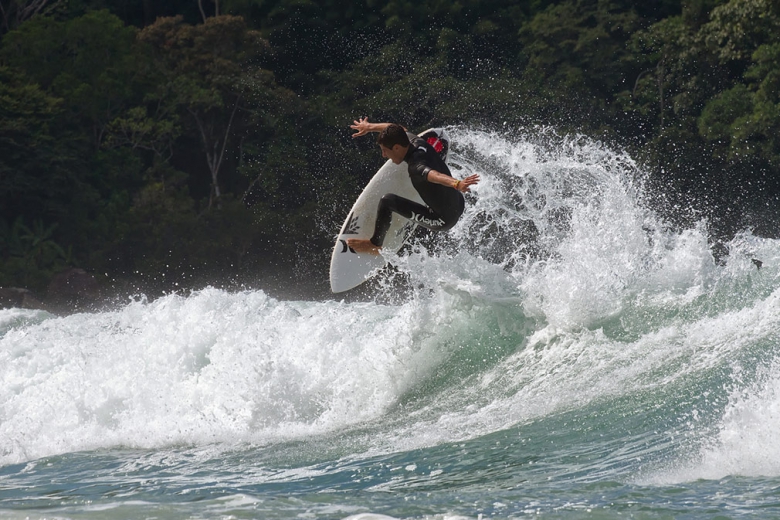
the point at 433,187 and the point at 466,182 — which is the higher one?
the point at 433,187

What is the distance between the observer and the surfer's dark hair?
745 centimetres

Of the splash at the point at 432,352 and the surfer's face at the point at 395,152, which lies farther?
the splash at the point at 432,352

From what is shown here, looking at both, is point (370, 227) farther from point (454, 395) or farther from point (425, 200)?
point (454, 395)

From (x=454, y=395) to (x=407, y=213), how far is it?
1561 mm

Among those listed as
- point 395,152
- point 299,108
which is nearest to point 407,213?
point 395,152

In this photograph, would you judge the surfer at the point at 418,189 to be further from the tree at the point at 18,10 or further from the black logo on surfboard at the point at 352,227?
the tree at the point at 18,10

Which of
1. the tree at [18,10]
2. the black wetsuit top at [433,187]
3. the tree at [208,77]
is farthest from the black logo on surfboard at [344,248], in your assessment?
the tree at [18,10]

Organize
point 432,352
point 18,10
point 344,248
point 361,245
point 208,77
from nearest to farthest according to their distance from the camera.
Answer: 1. point 361,245
2. point 344,248
3. point 432,352
4. point 208,77
5. point 18,10

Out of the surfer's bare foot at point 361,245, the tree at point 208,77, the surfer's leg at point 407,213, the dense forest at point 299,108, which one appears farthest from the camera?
the tree at point 208,77

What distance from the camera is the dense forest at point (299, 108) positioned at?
74.6ft

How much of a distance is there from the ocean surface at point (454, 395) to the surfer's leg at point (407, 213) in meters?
0.77

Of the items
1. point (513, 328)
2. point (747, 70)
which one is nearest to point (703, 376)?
point (513, 328)

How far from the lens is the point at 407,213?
25.3ft

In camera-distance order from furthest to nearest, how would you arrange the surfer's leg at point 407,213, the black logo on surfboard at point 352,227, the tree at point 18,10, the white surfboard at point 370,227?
the tree at point 18,10
the black logo on surfboard at point 352,227
the white surfboard at point 370,227
the surfer's leg at point 407,213
